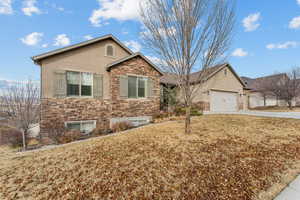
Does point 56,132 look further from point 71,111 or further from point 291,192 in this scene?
point 291,192

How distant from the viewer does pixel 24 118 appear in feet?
22.1

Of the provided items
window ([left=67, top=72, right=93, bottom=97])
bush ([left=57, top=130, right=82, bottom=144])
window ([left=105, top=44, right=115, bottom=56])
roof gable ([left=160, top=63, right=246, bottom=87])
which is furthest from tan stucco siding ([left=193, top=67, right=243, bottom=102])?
bush ([left=57, top=130, right=82, bottom=144])

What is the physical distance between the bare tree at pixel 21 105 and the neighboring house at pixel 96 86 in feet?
3.76

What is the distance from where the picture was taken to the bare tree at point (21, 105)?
22.1ft

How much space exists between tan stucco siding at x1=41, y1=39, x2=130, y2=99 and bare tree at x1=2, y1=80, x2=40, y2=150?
1.21 meters

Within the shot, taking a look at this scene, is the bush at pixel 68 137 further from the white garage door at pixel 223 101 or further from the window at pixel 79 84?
the white garage door at pixel 223 101

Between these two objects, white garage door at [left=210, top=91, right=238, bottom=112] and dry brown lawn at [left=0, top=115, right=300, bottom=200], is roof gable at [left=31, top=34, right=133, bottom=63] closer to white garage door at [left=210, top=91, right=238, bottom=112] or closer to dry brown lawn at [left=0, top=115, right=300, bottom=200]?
dry brown lawn at [left=0, top=115, right=300, bottom=200]

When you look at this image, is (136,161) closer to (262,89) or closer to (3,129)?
(3,129)

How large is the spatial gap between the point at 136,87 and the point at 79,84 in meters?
4.01

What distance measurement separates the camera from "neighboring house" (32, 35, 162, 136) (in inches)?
340

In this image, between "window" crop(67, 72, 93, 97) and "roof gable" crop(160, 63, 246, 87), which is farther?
"window" crop(67, 72, 93, 97)

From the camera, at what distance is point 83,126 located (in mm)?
9469

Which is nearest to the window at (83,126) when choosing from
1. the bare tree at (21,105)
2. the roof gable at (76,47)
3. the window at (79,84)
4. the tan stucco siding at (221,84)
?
the window at (79,84)

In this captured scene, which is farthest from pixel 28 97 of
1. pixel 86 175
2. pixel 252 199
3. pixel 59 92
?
pixel 252 199
